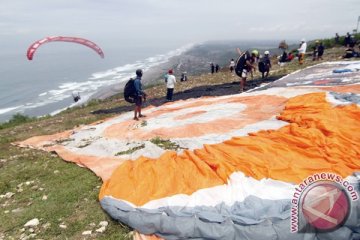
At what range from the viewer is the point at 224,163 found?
7.56m

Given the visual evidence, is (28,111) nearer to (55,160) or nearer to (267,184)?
(55,160)

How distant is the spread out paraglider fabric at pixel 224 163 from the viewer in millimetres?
6089

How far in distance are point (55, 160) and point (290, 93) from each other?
9.12 m

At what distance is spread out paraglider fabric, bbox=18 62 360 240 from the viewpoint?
20.0 ft

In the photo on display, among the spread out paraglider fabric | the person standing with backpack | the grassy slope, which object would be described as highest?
the person standing with backpack

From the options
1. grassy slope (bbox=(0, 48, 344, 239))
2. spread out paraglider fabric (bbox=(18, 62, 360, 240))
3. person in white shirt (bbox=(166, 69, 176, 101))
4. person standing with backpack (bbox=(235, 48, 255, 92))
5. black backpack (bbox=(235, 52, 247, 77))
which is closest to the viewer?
spread out paraglider fabric (bbox=(18, 62, 360, 240))

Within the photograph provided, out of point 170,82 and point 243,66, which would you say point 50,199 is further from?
point 243,66

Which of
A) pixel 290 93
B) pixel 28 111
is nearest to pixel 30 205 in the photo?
pixel 290 93

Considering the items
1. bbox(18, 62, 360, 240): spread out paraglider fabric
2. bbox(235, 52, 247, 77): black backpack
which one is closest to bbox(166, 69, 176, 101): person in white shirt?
bbox(235, 52, 247, 77): black backpack

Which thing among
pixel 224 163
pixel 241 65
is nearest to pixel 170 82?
pixel 241 65

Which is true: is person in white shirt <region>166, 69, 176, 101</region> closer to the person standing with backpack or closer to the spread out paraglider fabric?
the person standing with backpack

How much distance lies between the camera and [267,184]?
691 cm

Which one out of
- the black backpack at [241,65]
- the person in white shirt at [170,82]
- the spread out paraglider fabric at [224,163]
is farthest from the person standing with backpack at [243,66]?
the spread out paraglider fabric at [224,163]

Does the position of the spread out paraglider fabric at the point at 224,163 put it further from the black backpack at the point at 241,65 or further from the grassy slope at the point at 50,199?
the black backpack at the point at 241,65
